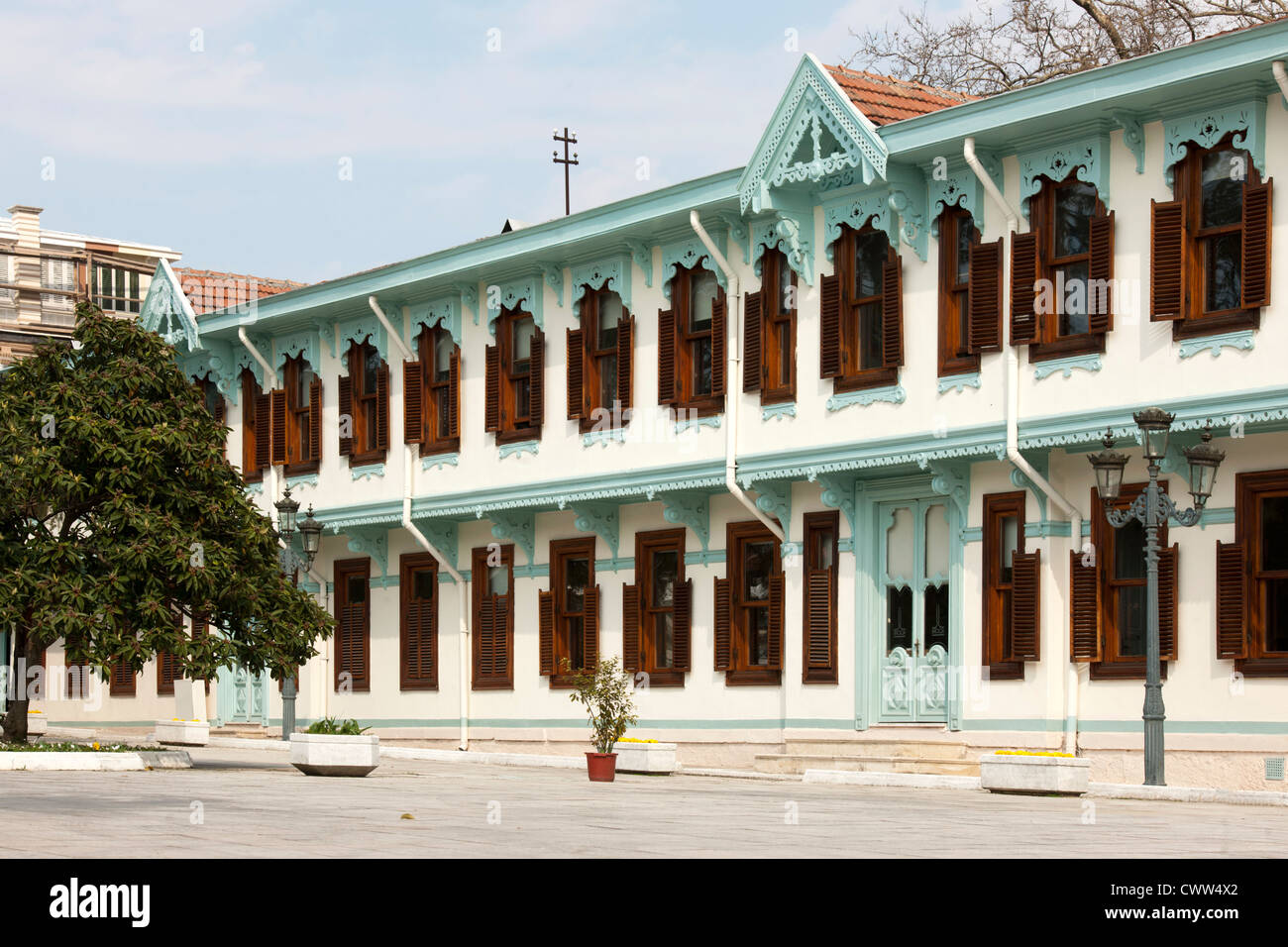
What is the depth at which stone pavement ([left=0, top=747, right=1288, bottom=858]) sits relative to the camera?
12812 mm

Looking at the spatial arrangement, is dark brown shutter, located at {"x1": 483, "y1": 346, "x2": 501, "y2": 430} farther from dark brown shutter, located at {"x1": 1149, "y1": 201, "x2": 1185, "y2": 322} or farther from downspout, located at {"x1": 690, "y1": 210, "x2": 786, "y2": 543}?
dark brown shutter, located at {"x1": 1149, "y1": 201, "x2": 1185, "y2": 322}

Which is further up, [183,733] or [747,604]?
[747,604]

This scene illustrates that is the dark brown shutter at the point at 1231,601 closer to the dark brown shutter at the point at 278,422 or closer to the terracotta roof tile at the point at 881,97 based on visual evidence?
the terracotta roof tile at the point at 881,97

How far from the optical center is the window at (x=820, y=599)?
25922mm

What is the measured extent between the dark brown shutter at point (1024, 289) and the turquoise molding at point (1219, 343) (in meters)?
2.05

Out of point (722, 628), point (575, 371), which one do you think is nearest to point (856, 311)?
point (722, 628)

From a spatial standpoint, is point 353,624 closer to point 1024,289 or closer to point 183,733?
point 183,733

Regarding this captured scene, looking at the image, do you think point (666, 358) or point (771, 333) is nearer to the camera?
point (771, 333)

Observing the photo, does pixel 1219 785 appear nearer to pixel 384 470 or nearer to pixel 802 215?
pixel 802 215

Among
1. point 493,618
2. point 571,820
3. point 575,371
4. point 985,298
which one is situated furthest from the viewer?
point 493,618

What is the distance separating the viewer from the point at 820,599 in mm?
26078

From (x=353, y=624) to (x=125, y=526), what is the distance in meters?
10.0

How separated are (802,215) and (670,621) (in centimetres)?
626

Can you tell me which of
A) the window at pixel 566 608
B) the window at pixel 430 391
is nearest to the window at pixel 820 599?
the window at pixel 566 608
